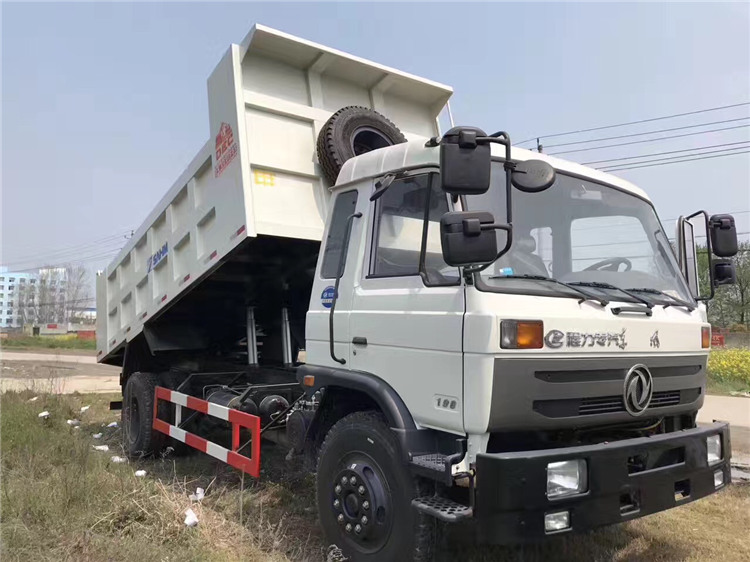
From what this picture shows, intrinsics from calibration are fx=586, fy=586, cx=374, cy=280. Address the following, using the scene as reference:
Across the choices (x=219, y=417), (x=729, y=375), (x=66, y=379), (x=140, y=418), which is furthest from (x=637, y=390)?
(x=66, y=379)

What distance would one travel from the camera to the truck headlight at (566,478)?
107 inches

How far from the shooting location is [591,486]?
2.77 metres

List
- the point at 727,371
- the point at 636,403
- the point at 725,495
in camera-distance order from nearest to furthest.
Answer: the point at 636,403 → the point at 725,495 → the point at 727,371

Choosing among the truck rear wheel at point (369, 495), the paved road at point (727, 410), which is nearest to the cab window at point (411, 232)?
the truck rear wheel at point (369, 495)

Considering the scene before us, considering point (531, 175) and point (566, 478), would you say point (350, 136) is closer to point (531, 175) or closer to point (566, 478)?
point (531, 175)

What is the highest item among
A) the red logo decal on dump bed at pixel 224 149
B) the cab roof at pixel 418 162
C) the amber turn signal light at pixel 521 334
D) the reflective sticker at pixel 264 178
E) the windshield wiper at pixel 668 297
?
the red logo decal on dump bed at pixel 224 149

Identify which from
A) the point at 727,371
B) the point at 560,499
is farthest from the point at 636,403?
the point at 727,371

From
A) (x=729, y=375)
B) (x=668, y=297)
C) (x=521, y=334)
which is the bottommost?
(x=729, y=375)

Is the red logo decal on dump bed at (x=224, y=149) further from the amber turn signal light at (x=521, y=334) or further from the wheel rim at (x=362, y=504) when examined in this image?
the amber turn signal light at (x=521, y=334)

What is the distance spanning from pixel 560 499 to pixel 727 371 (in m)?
13.5

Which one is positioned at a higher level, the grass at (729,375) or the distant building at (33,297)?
the distant building at (33,297)

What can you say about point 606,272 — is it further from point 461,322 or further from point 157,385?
point 157,385

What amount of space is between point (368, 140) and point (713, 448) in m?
3.38

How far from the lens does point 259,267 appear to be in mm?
5344
